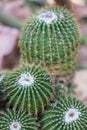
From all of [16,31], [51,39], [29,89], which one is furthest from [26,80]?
[16,31]

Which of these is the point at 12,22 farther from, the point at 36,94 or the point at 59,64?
the point at 36,94

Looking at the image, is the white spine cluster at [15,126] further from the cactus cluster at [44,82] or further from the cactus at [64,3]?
the cactus at [64,3]

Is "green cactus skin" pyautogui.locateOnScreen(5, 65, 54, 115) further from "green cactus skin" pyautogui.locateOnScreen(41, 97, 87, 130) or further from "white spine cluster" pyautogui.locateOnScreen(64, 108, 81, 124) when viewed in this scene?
"white spine cluster" pyautogui.locateOnScreen(64, 108, 81, 124)

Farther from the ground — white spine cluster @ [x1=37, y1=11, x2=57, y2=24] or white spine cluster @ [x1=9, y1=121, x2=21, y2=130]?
white spine cluster @ [x1=37, y1=11, x2=57, y2=24]

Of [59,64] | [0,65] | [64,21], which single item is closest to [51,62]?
[59,64]

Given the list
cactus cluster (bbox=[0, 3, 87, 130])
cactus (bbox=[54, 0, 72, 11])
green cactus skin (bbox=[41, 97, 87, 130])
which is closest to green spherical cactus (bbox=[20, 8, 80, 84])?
cactus cluster (bbox=[0, 3, 87, 130])

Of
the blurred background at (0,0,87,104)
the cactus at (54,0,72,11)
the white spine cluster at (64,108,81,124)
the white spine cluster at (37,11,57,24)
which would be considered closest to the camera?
the white spine cluster at (64,108,81,124)
